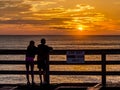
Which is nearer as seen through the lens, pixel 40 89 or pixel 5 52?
pixel 40 89

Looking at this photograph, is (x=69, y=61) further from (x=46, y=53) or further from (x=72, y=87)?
(x=72, y=87)

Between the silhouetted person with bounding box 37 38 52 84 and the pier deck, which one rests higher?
the silhouetted person with bounding box 37 38 52 84

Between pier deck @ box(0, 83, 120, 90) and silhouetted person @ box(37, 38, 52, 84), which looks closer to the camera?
pier deck @ box(0, 83, 120, 90)

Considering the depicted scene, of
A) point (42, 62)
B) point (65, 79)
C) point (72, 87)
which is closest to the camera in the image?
point (72, 87)

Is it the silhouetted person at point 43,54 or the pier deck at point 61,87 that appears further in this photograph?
the silhouetted person at point 43,54

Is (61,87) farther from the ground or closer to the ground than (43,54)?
closer to the ground

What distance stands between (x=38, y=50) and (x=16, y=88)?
1978 millimetres

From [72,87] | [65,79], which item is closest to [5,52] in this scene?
[72,87]

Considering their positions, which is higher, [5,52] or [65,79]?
[5,52]

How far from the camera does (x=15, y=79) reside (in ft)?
144

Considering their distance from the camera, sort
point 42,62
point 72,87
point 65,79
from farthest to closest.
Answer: point 65,79 → point 42,62 → point 72,87

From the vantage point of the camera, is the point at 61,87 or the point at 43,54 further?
the point at 43,54

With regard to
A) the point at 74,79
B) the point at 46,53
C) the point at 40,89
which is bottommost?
the point at 74,79

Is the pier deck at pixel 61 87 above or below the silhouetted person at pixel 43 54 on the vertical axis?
below
